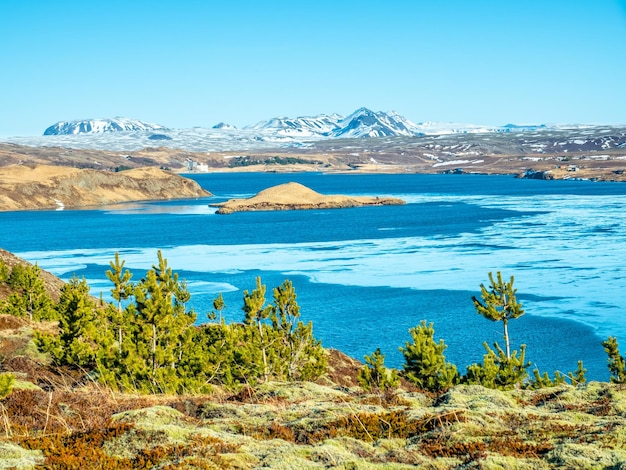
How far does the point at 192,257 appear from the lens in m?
75.8

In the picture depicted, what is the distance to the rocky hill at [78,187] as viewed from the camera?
158 m

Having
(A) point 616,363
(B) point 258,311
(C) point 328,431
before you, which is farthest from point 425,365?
(C) point 328,431

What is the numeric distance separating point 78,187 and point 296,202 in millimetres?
55509

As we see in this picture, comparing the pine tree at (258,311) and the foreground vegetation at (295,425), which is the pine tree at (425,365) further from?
the foreground vegetation at (295,425)

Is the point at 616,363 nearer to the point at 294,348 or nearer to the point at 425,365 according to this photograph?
→ the point at 425,365

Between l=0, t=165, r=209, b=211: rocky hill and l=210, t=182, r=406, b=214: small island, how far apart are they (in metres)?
36.5

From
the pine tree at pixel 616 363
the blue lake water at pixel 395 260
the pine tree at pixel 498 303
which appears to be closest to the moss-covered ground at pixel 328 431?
the pine tree at pixel 616 363

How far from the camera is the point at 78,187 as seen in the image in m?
168

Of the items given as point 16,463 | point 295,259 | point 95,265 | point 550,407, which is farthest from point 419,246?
point 16,463

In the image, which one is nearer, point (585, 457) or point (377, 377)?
point (585, 457)

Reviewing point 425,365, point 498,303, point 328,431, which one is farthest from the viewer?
point 498,303

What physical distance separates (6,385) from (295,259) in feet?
193

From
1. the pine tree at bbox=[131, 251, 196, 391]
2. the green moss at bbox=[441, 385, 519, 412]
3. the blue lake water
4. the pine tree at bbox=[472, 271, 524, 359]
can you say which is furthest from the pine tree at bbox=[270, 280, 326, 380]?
the green moss at bbox=[441, 385, 519, 412]

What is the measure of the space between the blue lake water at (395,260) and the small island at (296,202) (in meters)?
6.06
